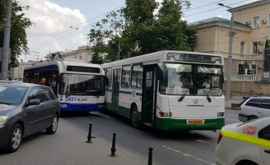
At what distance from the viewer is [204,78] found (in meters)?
12.9

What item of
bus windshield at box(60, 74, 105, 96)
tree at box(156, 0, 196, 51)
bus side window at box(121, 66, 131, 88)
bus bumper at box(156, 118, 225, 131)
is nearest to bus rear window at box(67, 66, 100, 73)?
bus windshield at box(60, 74, 105, 96)

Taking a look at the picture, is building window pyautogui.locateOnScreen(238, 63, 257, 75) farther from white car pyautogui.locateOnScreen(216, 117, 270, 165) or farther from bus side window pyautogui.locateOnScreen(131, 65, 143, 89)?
white car pyautogui.locateOnScreen(216, 117, 270, 165)

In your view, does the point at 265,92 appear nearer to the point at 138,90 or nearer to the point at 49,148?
the point at 138,90

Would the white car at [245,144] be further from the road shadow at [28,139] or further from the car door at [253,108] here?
the car door at [253,108]

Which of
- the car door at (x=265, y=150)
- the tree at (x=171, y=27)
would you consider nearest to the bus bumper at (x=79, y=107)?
the car door at (x=265, y=150)

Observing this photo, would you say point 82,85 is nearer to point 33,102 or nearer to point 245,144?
point 33,102

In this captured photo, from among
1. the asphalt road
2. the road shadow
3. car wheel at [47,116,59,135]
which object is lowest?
the asphalt road

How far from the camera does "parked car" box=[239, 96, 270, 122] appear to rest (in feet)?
51.7

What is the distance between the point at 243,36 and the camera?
2484 inches

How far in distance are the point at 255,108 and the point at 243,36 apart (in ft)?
161

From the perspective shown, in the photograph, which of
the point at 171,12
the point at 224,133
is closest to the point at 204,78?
the point at 224,133

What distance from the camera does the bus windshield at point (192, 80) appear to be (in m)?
12.3

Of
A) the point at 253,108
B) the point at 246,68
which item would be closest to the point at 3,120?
the point at 253,108

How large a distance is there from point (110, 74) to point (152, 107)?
22.8 ft
